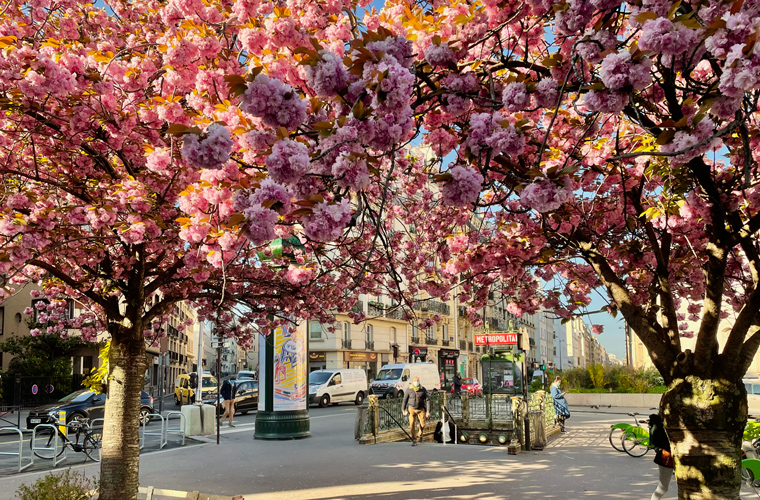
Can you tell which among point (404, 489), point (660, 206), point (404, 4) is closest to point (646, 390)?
point (404, 489)

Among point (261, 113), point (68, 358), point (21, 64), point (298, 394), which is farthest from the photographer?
point (68, 358)

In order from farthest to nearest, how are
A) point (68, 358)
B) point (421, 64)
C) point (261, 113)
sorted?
point (68, 358), point (421, 64), point (261, 113)

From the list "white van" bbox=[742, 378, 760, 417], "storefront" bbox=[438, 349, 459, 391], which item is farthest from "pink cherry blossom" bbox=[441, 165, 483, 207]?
"storefront" bbox=[438, 349, 459, 391]

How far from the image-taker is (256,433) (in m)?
16.3

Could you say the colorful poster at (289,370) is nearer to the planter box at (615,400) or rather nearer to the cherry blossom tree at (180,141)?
the cherry blossom tree at (180,141)

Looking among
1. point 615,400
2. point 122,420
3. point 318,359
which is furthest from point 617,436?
point 318,359

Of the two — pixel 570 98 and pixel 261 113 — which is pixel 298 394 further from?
pixel 261 113

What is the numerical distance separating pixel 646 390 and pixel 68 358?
30.4 metres

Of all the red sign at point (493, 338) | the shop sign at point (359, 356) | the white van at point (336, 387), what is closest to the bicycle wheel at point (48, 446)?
the red sign at point (493, 338)

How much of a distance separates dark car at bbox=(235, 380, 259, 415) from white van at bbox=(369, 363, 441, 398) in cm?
674

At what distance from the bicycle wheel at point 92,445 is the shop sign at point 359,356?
36.1 m

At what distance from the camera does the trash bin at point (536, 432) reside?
46.1 feet

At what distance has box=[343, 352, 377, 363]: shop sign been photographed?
5016 cm

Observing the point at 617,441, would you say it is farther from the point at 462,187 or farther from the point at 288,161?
the point at 288,161
